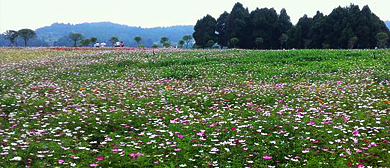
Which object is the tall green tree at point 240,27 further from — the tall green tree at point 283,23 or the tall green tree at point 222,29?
the tall green tree at point 283,23

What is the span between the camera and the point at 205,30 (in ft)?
250

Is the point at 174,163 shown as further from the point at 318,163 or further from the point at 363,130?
the point at 363,130

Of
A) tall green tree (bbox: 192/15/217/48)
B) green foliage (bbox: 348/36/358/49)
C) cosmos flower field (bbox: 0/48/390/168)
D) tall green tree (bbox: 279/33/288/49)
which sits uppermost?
tall green tree (bbox: 192/15/217/48)

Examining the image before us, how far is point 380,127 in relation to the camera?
30.7 ft

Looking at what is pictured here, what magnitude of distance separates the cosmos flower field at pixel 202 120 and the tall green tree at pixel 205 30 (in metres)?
54.1

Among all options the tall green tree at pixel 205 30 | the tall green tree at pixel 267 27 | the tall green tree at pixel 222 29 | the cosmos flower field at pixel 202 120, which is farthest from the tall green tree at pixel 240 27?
the cosmos flower field at pixel 202 120

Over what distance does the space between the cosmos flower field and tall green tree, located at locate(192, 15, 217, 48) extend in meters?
54.1

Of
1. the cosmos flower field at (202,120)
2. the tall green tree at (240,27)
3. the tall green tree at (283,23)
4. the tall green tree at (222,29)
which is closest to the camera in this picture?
the cosmos flower field at (202,120)

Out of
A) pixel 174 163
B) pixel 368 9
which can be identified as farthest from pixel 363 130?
pixel 368 9

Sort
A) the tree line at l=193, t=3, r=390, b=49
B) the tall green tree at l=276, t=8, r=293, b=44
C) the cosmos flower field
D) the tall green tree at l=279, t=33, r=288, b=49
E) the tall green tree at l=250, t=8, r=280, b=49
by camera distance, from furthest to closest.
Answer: the tall green tree at l=276, t=8, r=293, b=44 < the tall green tree at l=250, t=8, r=280, b=49 < the tall green tree at l=279, t=33, r=288, b=49 < the tree line at l=193, t=3, r=390, b=49 < the cosmos flower field

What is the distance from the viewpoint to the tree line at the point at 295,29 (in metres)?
56.9

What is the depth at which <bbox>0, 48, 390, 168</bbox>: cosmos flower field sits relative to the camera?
7.75 metres

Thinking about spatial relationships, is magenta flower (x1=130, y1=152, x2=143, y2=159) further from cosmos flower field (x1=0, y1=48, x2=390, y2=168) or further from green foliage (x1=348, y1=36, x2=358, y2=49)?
green foliage (x1=348, y1=36, x2=358, y2=49)

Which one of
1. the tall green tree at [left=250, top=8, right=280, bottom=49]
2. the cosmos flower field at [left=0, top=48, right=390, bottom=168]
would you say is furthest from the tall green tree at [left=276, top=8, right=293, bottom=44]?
the cosmos flower field at [left=0, top=48, right=390, bottom=168]
